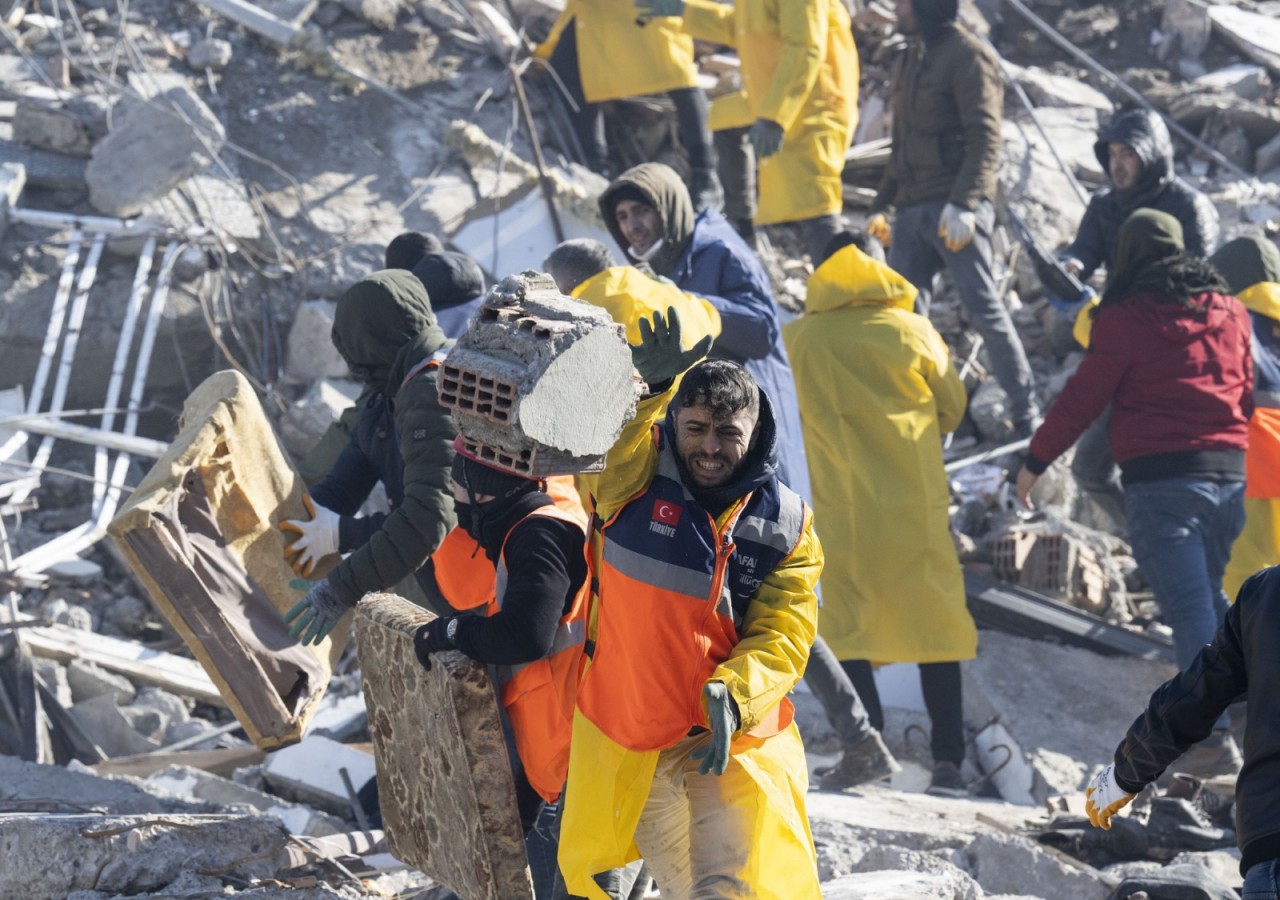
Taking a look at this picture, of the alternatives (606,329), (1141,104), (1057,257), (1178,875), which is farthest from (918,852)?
(1141,104)

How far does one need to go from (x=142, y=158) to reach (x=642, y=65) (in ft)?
8.38

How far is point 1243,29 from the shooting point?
11.2m

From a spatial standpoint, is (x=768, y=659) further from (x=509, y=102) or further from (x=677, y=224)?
(x=509, y=102)

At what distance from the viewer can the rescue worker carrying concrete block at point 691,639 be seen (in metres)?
3.33

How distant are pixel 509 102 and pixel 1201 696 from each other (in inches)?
265

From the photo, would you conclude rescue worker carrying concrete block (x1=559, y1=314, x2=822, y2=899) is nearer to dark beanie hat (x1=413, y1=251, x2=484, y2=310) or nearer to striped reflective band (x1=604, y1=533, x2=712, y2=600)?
striped reflective band (x1=604, y1=533, x2=712, y2=600)

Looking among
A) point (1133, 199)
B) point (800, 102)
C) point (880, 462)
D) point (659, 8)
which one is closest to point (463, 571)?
point (880, 462)

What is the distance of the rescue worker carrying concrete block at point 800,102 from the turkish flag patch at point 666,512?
418 centimetres

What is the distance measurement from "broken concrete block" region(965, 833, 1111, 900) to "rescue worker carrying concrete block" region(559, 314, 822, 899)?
1.58m

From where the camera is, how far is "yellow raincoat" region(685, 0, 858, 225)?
732cm

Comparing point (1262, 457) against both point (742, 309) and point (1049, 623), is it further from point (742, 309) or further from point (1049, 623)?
point (742, 309)

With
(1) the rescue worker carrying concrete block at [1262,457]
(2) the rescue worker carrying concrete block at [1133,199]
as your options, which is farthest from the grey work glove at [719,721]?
(2) the rescue worker carrying concrete block at [1133,199]

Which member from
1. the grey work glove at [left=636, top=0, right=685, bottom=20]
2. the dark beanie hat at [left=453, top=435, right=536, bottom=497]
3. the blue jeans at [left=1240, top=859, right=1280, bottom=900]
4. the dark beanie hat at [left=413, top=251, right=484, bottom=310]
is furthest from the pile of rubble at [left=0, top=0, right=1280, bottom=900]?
the dark beanie hat at [left=413, top=251, right=484, bottom=310]

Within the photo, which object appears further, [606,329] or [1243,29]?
[1243,29]
